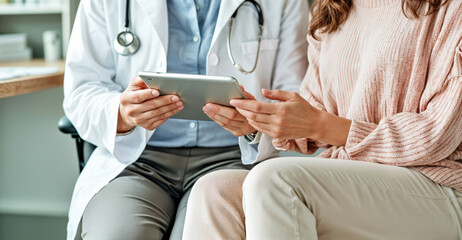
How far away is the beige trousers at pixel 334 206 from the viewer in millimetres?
972

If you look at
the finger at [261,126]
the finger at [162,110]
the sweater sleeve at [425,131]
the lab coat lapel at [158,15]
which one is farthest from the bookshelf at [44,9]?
the sweater sleeve at [425,131]

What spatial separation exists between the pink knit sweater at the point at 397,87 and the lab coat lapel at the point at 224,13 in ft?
0.93

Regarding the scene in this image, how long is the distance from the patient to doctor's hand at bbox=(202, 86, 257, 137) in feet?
0.17

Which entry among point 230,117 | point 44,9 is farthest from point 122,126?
point 44,9

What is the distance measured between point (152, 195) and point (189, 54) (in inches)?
16.5

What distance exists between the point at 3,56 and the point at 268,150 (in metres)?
1.25

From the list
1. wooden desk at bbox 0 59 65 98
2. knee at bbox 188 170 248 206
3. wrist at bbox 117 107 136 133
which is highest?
wooden desk at bbox 0 59 65 98

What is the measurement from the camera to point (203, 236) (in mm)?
1073

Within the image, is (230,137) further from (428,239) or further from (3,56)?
(3,56)

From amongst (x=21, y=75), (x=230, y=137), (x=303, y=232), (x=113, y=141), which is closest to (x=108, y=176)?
(x=113, y=141)

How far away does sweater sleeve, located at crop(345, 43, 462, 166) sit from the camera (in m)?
1.09

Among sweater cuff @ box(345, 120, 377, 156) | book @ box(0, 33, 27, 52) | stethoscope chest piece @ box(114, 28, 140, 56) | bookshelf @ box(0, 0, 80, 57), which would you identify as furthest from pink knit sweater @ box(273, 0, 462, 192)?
book @ box(0, 33, 27, 52)

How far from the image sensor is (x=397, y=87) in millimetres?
1214

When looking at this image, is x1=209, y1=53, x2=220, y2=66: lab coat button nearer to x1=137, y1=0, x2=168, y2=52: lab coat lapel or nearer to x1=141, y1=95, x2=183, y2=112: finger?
x1=137, y1=0, x2=168, y2=52: lab coat lapel
